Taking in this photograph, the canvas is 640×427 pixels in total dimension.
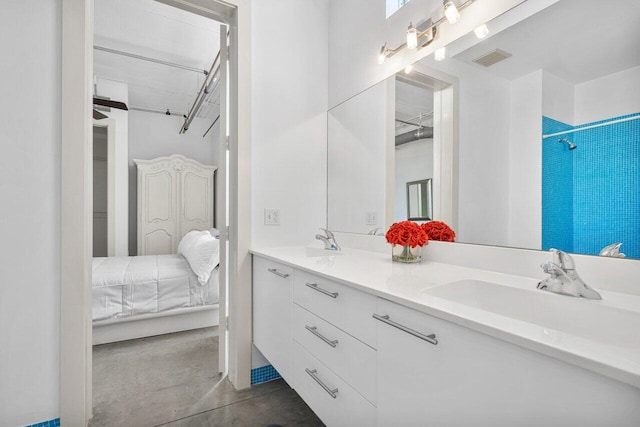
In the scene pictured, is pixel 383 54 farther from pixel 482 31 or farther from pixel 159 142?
pixel 159 142

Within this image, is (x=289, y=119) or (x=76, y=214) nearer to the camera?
(x=76, y=214)

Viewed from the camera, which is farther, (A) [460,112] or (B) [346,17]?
(B) [346,17]

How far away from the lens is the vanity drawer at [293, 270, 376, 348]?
0.97m

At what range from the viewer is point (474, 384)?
67cm

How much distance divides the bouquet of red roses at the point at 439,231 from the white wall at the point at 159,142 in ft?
16.0

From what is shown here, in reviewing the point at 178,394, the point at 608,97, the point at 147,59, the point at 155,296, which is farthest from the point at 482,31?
the point at 147,59

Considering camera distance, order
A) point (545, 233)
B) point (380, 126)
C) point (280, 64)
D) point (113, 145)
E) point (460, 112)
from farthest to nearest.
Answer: point (113, 145), point (280, 64), point (380, 126), point (460, 112), point (545, 233)

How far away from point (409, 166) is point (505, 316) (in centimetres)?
98

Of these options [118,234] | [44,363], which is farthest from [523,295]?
[118,234]

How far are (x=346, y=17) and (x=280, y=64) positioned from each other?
1.80ft

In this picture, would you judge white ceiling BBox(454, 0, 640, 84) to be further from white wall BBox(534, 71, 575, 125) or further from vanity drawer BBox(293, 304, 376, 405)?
vanity drawer BBox(293, 304, 376, 405)

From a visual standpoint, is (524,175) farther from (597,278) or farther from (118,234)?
(118,234)

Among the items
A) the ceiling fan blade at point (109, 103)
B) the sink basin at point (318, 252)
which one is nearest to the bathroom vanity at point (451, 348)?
the sink basin at point (318, 252)

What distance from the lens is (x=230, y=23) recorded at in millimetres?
1939
